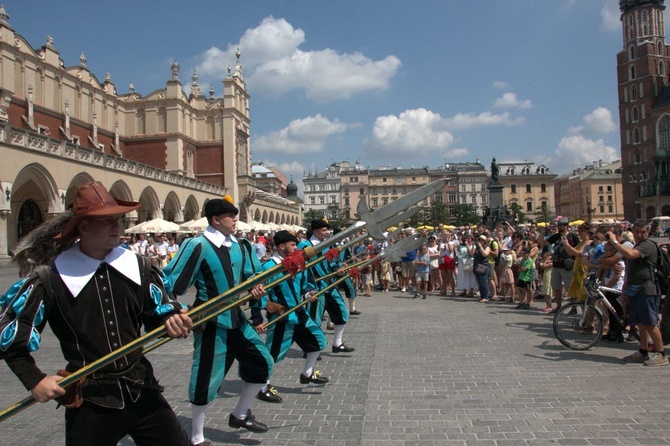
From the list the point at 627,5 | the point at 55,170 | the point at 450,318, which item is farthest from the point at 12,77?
the point at 627,5

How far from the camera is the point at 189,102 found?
167 feet

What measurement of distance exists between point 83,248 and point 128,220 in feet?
99.3

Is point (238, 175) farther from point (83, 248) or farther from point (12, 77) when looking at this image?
point (83, 248)

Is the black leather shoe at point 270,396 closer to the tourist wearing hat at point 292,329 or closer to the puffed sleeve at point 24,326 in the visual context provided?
the tourist wearing hat at point 292,329

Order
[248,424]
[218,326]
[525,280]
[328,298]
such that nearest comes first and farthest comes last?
1. [218,326]
2. [248,424]
3. [328,298]
4. [525,280]

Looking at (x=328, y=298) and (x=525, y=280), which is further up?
(x=328, y=298)

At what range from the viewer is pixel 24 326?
2.60m

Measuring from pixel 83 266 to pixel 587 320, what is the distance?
761 centimetres

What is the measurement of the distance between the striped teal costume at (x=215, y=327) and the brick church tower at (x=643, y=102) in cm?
9246

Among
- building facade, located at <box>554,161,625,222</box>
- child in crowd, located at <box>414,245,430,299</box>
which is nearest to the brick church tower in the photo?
building facade, located at <box>554,161,625,222</box>

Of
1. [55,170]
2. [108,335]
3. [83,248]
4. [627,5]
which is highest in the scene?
[627,5]

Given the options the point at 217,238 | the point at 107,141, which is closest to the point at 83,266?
the point at 217,238

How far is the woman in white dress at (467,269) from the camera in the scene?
15.2 m

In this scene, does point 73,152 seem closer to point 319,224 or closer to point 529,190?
point 319,224
